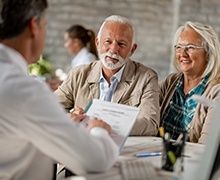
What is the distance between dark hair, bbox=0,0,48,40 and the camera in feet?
4.39

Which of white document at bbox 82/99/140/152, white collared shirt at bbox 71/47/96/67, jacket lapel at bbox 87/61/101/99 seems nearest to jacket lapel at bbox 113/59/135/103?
jacket lapel at bbox 87/61/101/99

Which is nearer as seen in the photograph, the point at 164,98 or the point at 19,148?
the point at 19,148

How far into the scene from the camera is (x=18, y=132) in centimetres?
133

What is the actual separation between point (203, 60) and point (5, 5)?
5.15ft

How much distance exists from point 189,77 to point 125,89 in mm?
439

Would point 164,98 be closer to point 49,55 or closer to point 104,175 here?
point 104,175

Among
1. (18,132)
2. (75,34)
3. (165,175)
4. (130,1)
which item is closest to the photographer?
(18,132)

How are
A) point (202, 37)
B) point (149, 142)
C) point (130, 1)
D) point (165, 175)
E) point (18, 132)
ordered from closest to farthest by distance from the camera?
point (18, 132)
point (165, 175)
point (149, 142)
point (202, 37)
point (130, 1)

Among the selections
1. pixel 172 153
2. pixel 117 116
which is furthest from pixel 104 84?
pixel 172 153

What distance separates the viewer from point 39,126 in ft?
4.18

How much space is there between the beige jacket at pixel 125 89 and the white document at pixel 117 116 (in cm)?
53

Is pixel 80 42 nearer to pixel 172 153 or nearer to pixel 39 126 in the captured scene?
pixel 172 153

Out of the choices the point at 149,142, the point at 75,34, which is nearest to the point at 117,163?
the point at 149,142

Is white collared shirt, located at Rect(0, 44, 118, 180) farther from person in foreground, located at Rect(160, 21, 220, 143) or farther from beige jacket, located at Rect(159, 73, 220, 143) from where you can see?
person in foreground, located at Rect(160, 21, 220, 143)
